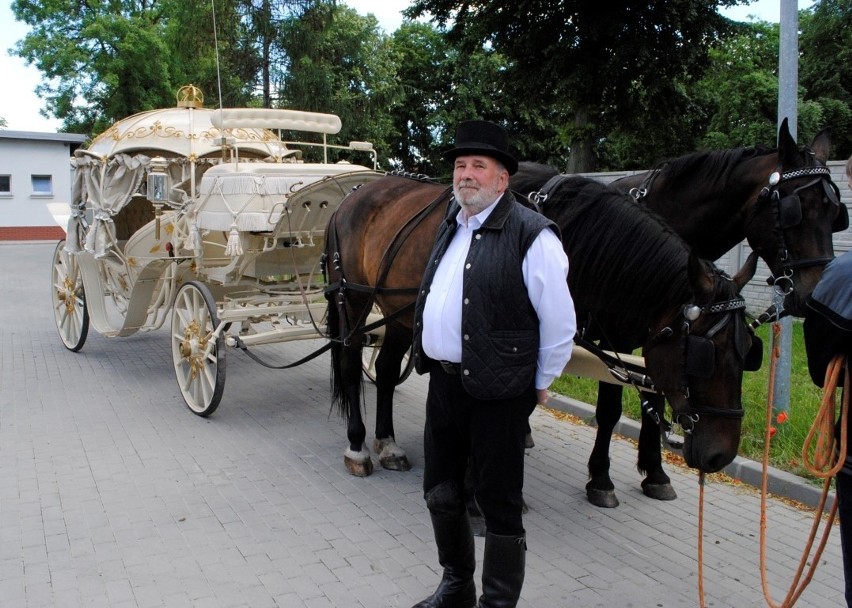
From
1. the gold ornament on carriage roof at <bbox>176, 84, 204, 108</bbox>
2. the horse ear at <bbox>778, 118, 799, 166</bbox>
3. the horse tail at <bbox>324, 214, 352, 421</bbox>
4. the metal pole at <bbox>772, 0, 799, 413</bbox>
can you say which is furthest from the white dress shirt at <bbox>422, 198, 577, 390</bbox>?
the gold ornament on carriage roof at <bbox>176, 84, 204, 108</bbox>

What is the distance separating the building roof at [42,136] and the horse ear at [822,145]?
3307 centimetres

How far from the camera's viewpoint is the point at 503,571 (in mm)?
2945

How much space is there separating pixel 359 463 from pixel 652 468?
192 centimetres

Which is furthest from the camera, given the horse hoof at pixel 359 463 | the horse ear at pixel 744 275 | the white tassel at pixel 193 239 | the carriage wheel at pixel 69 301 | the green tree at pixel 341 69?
the green tree at pixel 341 69

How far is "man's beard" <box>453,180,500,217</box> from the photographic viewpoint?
9.44 ft

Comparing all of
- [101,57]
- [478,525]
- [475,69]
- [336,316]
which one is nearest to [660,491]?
[478,525]

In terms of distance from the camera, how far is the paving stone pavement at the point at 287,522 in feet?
11.8

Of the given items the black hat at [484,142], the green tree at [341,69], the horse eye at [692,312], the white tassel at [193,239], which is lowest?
the horse eye at [692,312]

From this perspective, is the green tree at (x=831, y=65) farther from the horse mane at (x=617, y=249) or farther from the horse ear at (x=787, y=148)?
the horse mane at (x=617, y=249)

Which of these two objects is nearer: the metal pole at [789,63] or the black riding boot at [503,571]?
the black riding boot at [503,571]

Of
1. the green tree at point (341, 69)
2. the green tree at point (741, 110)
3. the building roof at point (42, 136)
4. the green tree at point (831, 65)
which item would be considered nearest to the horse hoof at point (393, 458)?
the green tree at point (341, 69)

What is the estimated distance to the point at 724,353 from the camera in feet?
10.3

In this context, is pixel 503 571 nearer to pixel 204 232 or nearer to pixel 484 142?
pixel 484 142

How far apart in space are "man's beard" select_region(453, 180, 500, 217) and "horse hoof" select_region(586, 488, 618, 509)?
7.98ft
